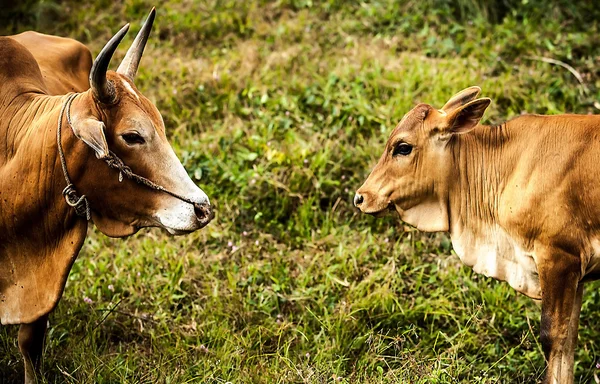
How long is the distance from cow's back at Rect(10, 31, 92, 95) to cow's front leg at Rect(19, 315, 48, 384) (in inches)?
52.7

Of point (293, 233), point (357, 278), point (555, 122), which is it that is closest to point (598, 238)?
point (555, 122)

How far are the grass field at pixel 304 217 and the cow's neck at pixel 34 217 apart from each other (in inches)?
23.7

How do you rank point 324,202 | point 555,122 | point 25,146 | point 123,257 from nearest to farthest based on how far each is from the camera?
point 25,146, point 555,122, point 123,257, point 324,202

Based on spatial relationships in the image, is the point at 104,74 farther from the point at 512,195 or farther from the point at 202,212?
the point at 512,195

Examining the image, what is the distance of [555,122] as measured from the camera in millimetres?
4109

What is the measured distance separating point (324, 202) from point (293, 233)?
38 centimetres

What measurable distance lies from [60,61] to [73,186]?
4.99ft

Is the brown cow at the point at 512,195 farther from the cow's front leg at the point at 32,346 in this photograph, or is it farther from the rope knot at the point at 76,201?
the cow's front leg at the point at 32,346

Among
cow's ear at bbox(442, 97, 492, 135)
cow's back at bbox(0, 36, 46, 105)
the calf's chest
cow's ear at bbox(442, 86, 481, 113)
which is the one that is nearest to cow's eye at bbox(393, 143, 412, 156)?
cow's ear at bbox(442, 97, 492, 135)

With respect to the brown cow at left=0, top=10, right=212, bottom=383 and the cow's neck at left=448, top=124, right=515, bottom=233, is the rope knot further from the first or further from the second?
the cow's neck at left=448, top=124, right=515, bottom=233

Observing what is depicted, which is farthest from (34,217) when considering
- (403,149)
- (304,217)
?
(304,217)

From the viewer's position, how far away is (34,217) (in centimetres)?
377

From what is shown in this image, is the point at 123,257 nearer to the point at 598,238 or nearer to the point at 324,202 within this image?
the point at 324,202

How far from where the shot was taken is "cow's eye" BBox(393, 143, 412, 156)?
430cm
